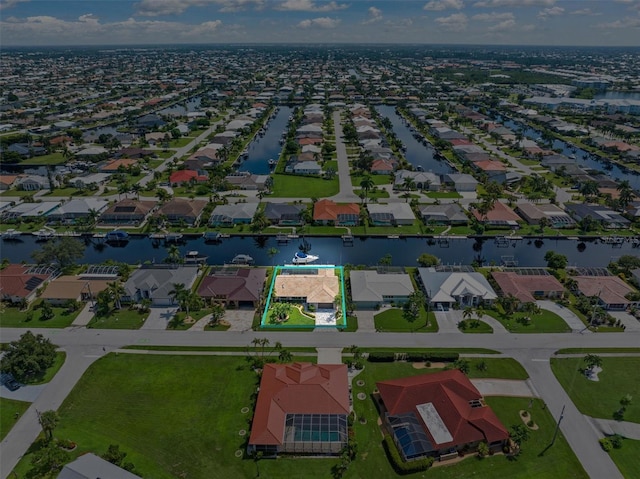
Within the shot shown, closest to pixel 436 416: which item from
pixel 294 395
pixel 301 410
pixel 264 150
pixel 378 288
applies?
pixel 301 410

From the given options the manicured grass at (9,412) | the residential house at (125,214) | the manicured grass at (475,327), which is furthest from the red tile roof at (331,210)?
the manicured grass at (9,412)

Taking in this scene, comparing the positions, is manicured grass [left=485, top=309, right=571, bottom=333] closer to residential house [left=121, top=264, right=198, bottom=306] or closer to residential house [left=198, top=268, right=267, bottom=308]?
residential house [left=198, top=268, right=267, bottom=308]

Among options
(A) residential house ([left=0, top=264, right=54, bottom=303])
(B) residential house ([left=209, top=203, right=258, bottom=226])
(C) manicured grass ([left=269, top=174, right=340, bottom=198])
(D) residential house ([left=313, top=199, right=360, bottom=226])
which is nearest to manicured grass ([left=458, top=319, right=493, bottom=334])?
(D) residential house ([left=313, top=199, right=360, bottom=226])

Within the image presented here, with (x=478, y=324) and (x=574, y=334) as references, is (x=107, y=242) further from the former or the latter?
(x=574, y=334)

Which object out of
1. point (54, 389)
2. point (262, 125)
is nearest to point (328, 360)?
point (54, 389)

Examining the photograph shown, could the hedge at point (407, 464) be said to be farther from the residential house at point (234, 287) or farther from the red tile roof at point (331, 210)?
the red tile roof at point (331, 210)
